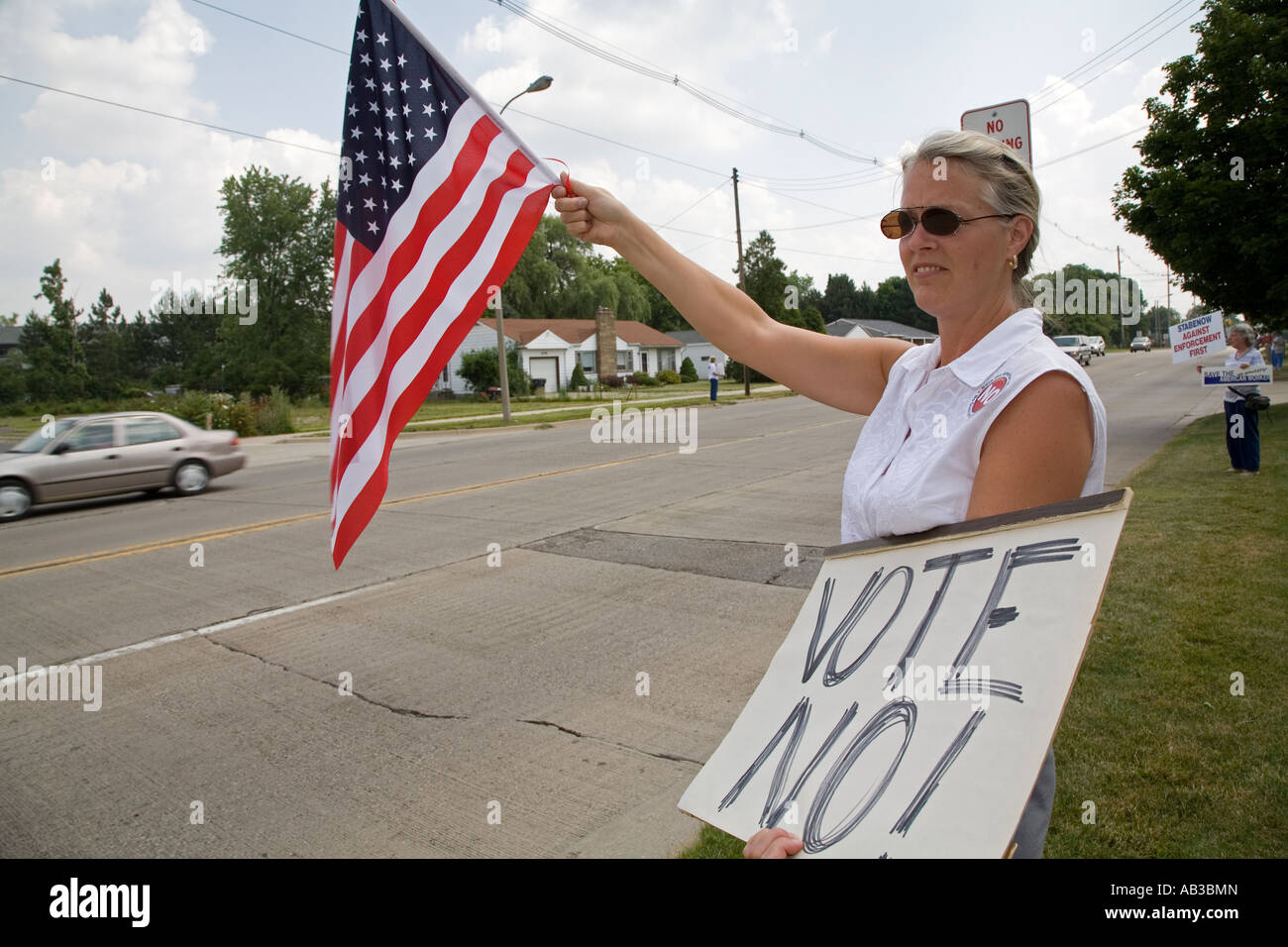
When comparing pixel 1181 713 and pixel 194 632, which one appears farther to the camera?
pixel 194 632

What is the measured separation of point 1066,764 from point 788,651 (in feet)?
8.06

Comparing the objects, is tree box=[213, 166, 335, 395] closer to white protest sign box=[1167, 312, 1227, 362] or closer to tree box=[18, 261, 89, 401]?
tree box=[18, 261, 89, 401]

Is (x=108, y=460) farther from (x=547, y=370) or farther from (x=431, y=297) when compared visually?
(x=547, y=370)

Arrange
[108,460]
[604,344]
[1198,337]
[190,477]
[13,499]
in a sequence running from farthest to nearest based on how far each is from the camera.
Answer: [604,344] → [190,477] → [108,460] → [1198,337] → [13,499]

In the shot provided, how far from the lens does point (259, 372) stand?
5641cm

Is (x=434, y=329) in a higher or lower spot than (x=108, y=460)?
higher

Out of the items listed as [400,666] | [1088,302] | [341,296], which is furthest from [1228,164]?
[341,296]

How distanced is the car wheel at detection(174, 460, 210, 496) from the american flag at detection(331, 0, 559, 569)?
1343cm

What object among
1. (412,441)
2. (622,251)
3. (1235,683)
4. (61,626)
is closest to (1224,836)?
(1235,683)

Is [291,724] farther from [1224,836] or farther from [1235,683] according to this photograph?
[1235,683]

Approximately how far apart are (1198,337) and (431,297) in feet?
46.3

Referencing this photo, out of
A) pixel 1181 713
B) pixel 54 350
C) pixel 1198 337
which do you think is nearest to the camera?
pixel 1181 713

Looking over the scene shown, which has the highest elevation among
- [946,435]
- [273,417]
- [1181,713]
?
[273,417]

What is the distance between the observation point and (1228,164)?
621 inches
